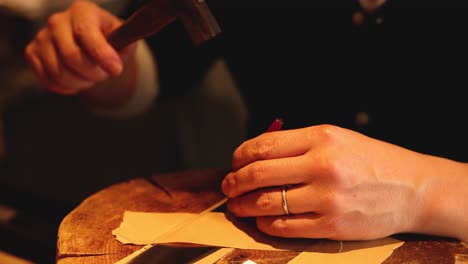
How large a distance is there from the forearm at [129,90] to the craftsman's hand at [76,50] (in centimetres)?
28

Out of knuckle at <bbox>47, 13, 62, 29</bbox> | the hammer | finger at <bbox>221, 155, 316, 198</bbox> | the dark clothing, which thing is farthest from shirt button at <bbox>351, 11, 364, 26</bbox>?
knuckle at <bbox>47, 13, 62, 29</bbox>

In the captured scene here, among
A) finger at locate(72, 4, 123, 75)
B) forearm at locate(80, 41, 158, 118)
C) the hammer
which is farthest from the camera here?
forearm at locate(80, 41, 158, 118)

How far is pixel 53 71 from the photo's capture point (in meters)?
1.03

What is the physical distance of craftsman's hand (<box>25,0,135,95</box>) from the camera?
3.16 ft

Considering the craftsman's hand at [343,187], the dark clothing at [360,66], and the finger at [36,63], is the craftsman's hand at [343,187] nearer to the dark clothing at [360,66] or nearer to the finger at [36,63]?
the dark clothing at [360,66]

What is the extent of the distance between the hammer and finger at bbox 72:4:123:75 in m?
0.07

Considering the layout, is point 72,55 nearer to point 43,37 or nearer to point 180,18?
point 43,37

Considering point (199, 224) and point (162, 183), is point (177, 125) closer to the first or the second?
point (162, 183)

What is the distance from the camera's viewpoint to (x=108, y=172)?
2.34m

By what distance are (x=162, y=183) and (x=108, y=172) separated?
1.48 m

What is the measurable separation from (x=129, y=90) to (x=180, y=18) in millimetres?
602

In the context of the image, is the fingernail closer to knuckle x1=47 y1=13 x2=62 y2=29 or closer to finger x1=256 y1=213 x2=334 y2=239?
knuckle x1=47 y1=13 x2=62 y2=29

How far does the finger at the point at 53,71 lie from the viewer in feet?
3.36

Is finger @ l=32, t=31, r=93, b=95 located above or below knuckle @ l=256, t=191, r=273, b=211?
above
